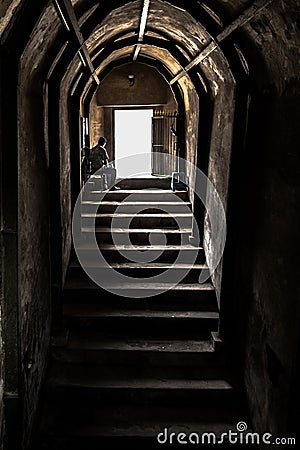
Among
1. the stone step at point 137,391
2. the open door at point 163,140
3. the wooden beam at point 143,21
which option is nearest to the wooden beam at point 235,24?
the wooden beam at point 143,21

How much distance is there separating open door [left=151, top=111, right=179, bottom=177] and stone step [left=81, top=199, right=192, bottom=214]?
282 centimetres

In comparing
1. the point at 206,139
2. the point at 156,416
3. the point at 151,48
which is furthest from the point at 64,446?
the point at 151,48

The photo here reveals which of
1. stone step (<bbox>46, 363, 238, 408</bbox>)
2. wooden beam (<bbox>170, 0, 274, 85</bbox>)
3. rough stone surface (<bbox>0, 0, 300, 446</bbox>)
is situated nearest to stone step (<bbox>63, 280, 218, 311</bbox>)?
rough stone surface (<bbox>0, 0, 300, 446</bbox>)

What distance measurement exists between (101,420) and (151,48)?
683 cm

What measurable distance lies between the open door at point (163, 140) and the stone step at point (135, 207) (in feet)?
9.26

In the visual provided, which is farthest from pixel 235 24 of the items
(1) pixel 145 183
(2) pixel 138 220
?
(1) pixel 145 183

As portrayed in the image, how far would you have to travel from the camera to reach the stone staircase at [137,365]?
4.52 metres

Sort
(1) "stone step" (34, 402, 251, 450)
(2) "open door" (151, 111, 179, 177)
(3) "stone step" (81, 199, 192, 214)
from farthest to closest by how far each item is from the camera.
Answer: (2) "open door" (151, 111, 179, 177) < (3) "stone step" (81, 199, 192, 214) < (1) "stone step" (34, 402, 251, 450)

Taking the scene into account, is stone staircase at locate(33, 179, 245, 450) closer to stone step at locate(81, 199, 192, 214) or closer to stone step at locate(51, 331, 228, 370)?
stone step at locate(51, 331, 228, 370)

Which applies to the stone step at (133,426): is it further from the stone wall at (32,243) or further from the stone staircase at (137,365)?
the stone wall at (32,243)

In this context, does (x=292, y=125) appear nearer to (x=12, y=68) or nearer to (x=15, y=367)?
(x=12, y=68)

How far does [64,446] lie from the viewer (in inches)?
169

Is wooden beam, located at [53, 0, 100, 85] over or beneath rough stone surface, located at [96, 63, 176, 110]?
beneath

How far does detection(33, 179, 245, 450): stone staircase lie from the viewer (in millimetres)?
4516
